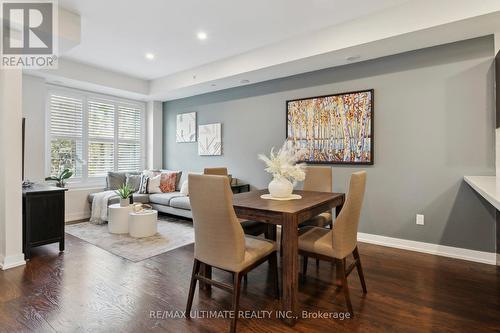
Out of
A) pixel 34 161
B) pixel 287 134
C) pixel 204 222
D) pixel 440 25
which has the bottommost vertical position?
pixel 204 222

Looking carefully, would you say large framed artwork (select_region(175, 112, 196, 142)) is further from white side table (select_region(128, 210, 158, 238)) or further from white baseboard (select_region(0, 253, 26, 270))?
white baseboard (select_region(0, 253, 26, 270))

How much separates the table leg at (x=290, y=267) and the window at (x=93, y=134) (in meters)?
4.88

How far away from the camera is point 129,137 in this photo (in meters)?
6.16

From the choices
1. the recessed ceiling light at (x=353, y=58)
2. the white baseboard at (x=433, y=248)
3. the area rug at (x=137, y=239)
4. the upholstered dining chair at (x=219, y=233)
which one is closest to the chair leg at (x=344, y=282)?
the upholstered dining chair at (x=219, y=233)

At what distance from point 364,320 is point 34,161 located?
519 centimetres

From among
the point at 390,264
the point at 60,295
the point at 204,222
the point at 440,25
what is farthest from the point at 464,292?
the point at 60,295

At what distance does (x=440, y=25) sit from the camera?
8.84 ft

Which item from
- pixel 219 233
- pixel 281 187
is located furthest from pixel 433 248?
pixel 219 233

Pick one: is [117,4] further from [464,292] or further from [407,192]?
[464,292]

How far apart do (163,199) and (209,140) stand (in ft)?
4.76

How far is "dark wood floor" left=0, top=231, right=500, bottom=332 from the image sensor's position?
1884mm

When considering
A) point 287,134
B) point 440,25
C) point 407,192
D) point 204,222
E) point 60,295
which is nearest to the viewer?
point 204,222

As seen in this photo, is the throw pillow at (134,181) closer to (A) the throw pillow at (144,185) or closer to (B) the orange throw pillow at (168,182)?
(A) the throw pillow at (144,185)

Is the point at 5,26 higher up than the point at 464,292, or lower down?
higher up
